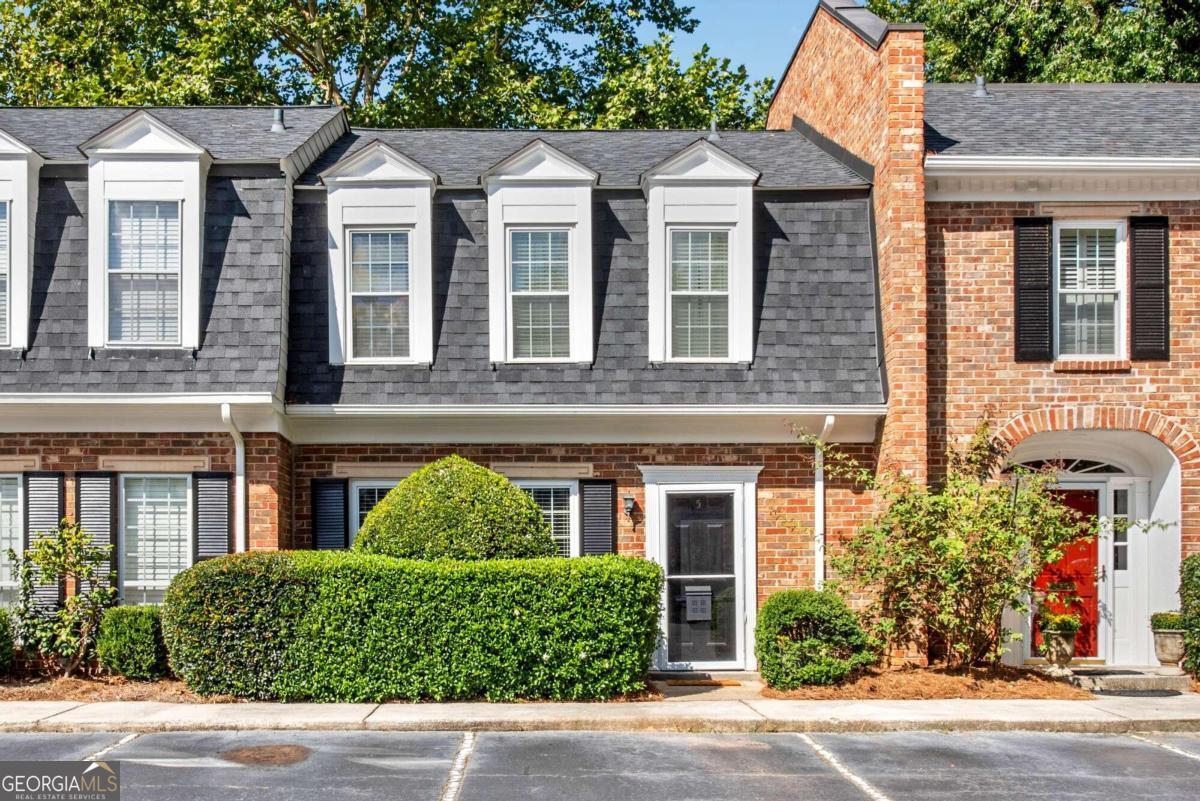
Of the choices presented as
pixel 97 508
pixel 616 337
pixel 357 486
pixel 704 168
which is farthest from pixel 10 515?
pixel 704 168

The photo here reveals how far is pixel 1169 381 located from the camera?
43.8 ft

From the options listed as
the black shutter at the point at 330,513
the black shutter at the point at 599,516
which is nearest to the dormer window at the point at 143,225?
the black shutter at the point at 330,513

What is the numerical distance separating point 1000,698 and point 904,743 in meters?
2.32

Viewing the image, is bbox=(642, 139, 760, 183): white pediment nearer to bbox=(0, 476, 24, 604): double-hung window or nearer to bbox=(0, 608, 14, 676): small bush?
bbox=(0, 476, 24, 604): double-hung window

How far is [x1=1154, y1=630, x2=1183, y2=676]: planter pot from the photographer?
1320cm

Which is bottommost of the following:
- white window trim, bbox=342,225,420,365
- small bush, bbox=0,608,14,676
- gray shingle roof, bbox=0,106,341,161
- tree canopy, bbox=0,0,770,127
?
small bush, bbox=0,608,14,676

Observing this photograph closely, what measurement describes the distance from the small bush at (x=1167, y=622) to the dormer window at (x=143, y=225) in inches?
426

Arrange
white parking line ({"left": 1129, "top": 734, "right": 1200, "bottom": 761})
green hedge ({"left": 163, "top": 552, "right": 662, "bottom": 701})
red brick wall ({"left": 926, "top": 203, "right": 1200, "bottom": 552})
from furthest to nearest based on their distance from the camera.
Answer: red brick wall ({"left": 926, "top": 203, "right": 1200, "bottom": 552}), green hedge ({"left": 163, "top": 552, "right": 662, "bottom": 701}), white parking line ({"left": 1129, "top": 734, "right": 1200, "bottom": 761})

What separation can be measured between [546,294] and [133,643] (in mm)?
5536

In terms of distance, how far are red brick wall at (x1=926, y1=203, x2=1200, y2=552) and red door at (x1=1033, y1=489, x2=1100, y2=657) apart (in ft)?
3.53

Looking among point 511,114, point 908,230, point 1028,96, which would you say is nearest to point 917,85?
point 908,230

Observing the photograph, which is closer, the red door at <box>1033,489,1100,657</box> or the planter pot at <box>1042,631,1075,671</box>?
the planter pot at <box>1042,631,1075,671</box>

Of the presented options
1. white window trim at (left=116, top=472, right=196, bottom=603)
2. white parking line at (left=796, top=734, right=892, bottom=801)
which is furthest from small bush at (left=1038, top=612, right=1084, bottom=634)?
white window trim at (left=116, top=472, right=196, bottom=603)

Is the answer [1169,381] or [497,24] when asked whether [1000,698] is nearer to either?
[1169,381]
